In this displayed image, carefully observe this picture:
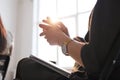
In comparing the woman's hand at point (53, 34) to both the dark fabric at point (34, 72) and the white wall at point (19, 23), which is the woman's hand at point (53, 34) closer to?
the dark fabric at point (34, 72)

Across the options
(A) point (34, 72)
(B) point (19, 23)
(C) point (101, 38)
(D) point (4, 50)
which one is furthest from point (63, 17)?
(C) point (101, 38)

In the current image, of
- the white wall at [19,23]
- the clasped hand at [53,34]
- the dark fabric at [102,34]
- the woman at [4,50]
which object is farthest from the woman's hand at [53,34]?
the white wall at [19,23]

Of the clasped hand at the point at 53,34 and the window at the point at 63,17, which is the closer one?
the clasped hand at the point at 53,34

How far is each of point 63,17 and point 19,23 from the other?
95 cm

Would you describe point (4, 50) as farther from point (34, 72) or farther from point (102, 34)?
point (102, 34)

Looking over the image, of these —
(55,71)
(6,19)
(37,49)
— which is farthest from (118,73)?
(6,19)

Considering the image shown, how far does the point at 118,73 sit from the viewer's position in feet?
1.84

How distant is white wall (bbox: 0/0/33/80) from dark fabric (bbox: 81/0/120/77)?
3.16 m

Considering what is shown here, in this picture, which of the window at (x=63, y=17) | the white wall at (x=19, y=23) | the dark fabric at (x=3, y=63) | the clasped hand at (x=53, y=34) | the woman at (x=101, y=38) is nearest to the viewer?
the woman at (x=101, y=38)

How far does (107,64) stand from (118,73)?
0.06 m

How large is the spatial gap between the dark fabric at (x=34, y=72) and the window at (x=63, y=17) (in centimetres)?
214

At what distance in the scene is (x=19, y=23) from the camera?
3914mm

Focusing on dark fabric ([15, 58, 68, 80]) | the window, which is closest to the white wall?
the window

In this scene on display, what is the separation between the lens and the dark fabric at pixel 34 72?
68 centimetres
